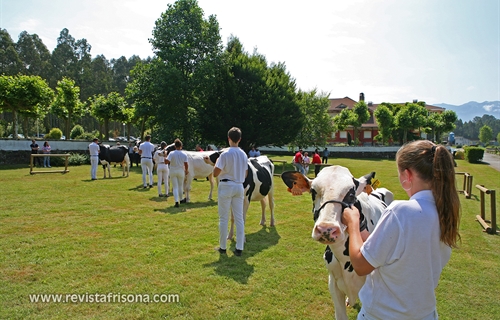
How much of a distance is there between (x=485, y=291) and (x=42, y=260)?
738cm

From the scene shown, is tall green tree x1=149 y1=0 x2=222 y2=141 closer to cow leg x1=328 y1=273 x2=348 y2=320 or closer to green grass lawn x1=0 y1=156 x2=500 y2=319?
green grass lawn x1=0 y1=156 x2=500 y2=319

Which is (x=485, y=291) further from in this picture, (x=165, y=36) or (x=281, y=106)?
(x=165, y=36)

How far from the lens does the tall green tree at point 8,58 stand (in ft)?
157

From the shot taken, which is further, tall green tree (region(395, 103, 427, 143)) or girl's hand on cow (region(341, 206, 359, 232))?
tall green tree (region(395, 103, 427, 143))

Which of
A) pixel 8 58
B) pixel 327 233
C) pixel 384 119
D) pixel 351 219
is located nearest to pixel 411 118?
pixel 384 119

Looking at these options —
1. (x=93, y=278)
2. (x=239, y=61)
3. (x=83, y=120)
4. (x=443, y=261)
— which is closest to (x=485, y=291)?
(x=443, y=261)

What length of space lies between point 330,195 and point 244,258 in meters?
3.87

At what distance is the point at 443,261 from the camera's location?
6.24ft

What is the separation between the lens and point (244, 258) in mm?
6211

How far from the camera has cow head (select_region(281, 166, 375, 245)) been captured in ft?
7.65

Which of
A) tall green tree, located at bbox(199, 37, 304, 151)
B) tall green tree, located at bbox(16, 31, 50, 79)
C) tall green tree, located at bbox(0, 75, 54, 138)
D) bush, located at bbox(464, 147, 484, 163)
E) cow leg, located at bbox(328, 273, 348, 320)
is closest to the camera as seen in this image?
cow leg, located at bbox(328, 273, 348, 320)

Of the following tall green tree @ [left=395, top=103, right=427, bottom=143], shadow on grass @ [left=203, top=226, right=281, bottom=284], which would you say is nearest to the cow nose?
shadow on grass @ [left=203, top=226, right=281, bottom=284]

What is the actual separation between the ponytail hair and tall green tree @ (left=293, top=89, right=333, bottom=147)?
29.5 metres

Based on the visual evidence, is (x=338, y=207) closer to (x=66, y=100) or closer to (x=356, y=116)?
(x=66, y=100)
